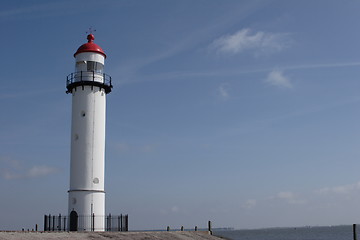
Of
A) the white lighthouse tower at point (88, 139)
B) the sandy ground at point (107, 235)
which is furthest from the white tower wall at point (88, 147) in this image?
the sandy ground at point (107, 235)

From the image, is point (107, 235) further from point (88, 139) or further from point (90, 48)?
point (90, 48)

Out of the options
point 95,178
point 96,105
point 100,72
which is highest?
point 100,72

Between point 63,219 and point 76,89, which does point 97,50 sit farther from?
point 63,219

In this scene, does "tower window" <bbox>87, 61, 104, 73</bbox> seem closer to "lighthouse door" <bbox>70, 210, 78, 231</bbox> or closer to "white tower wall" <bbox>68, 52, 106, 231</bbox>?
"white tower wall" <bbox>68, 52, 106, 231</bbox>

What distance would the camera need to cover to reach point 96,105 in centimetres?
3609

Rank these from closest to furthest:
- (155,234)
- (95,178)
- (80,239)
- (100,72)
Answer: (80,239) < (155,234) < (95,178) < (100,72)

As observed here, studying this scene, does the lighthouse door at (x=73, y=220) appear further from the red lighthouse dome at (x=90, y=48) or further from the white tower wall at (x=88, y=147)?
the red lighthouse dome at (x=90, y=48)

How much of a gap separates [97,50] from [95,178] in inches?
374

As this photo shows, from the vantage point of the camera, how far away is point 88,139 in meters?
35.2

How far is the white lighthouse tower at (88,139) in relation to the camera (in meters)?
A: 34.3

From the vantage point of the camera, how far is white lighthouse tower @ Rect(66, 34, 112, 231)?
3431 centimetres

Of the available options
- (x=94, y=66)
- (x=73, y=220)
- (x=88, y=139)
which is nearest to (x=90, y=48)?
(x=94, y=66)

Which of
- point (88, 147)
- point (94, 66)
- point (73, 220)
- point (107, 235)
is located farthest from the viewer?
point (94, 66)

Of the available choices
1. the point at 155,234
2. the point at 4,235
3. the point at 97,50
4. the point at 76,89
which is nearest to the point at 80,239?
the point at 4,235
